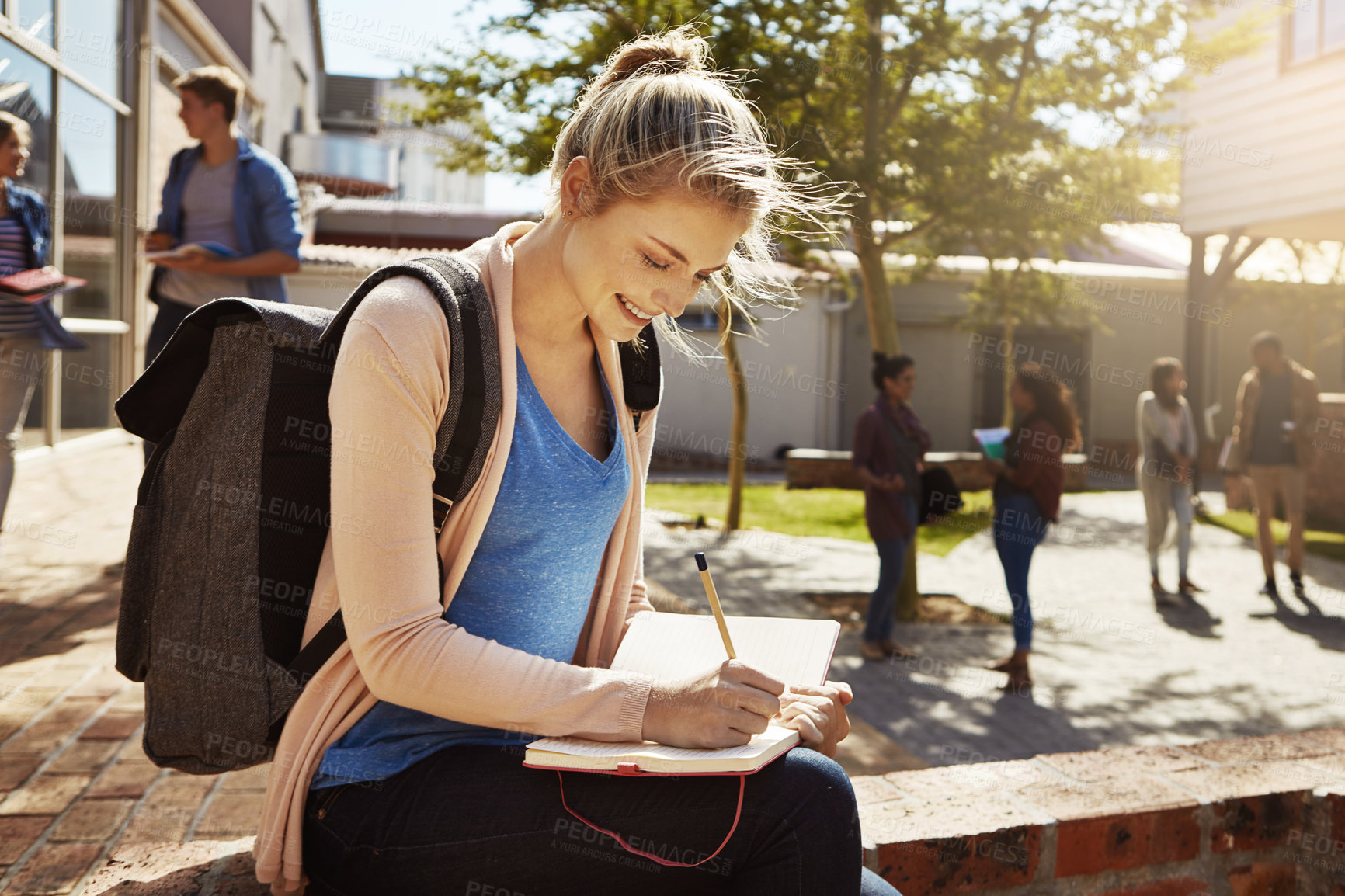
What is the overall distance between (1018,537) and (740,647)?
4.99 metres

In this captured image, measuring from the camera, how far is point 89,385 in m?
9.45

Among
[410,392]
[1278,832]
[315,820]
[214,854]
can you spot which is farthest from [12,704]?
[1278,832]

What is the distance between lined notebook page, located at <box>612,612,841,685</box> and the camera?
5.68 ft

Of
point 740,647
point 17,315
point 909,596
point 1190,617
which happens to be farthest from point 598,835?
point 1190,617

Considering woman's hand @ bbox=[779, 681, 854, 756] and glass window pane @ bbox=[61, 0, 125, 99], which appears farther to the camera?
glass window pane @ bbox=[61, 0, 125, 99]

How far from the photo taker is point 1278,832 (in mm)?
2432

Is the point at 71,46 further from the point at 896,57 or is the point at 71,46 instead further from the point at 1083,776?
the point at 1083,776

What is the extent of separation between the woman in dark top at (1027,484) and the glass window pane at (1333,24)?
6990 millimetres

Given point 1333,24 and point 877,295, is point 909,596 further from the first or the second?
point 1333,24

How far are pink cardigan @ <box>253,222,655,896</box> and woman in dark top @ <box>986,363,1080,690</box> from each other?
17.3 feet

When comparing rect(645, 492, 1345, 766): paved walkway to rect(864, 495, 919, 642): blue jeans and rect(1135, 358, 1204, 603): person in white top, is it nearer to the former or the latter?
rect(864, 495, 919, 642): blue jeans

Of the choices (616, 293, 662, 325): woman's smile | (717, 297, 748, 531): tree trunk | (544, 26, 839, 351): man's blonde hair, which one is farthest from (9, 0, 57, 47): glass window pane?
(616, 293, 662, 325): woman's smile

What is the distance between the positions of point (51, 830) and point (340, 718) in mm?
1392

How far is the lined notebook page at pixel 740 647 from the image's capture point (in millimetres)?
1732
